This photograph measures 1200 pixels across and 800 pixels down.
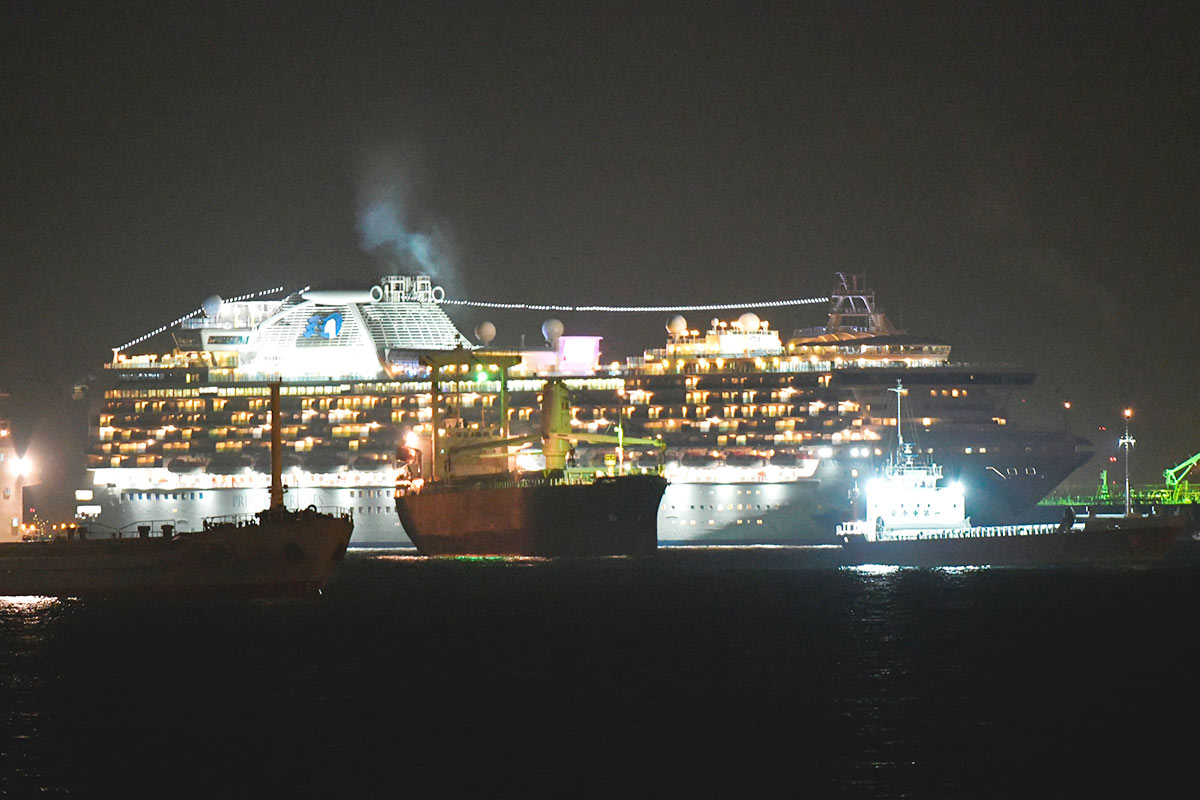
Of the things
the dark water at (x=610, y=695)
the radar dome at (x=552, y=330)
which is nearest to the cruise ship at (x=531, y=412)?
the radar dome at (x=552, y=330)

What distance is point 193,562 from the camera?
62.2 m

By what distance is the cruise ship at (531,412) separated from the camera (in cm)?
9919

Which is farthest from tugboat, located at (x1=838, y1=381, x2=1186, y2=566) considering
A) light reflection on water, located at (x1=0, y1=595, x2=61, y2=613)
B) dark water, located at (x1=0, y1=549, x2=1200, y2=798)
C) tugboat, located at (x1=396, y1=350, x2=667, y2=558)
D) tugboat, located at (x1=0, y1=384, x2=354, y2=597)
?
light reflection on water, located at (x1=0, y1=595, x2=61, y2=613)

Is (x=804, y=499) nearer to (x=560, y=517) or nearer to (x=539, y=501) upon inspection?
(x=560, y=517)

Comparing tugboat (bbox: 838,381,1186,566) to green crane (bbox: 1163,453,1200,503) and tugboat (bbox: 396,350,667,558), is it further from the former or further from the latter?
green crane (bbox: 1163,453,1200,503)

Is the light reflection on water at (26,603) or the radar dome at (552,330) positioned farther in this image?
the radar dome at (552,330)

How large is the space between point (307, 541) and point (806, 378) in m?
45.5

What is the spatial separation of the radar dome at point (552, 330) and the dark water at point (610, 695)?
148ft

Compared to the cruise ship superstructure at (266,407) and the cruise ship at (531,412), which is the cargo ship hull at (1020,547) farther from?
the cruise ship superstructure at (266,407)

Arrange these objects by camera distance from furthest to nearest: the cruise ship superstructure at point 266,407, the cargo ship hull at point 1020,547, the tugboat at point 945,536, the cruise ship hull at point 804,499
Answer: the cruise ship superstructure at point 266,407, the cruise ship hull at point 804,499, the tugboat at point 945,536, the cargo ship hull at point 1020,547

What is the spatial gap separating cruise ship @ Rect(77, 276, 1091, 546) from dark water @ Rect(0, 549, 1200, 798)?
30.7 m

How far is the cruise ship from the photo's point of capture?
99188 millimetres

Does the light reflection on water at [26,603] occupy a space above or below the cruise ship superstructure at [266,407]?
below

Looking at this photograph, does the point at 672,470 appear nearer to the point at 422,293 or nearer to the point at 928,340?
the point at 928,340
